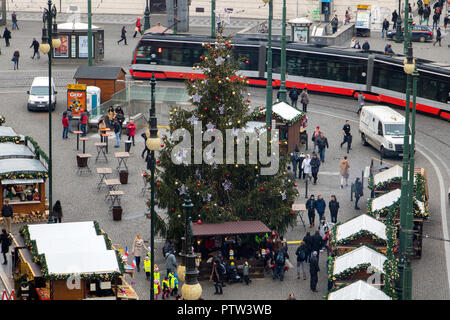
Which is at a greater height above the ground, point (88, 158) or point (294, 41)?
point (294, 41)

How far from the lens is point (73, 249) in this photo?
22922 mm

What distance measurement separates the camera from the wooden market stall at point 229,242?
88.7 feet

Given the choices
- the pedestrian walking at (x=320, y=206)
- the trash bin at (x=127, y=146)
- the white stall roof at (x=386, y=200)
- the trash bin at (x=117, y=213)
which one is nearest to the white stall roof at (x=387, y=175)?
the white stall roof at (x=386, y=200)

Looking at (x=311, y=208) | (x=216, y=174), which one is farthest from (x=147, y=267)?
(x=311, y=208)

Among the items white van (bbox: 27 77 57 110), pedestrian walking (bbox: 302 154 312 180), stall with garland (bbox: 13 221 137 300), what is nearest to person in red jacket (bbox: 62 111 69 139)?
white van (bbox: 27 77 57 110)

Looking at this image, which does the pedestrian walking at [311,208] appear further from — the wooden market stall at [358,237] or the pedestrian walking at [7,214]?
the pedestrian walking at [7,214]

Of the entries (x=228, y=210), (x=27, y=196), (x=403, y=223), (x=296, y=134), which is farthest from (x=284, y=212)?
(x=296, y=134)

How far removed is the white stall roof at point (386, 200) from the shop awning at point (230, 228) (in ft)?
14.9

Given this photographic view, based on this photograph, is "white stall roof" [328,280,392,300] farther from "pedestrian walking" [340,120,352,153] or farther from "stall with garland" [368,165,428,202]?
"pedestrian walking" [340,120,352,153]

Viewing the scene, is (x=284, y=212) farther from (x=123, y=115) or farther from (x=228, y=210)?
(x=123, y=115)

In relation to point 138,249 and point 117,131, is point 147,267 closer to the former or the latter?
point 138,249

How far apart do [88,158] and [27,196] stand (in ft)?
25.1

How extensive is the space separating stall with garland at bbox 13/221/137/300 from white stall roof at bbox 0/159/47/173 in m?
7.56
